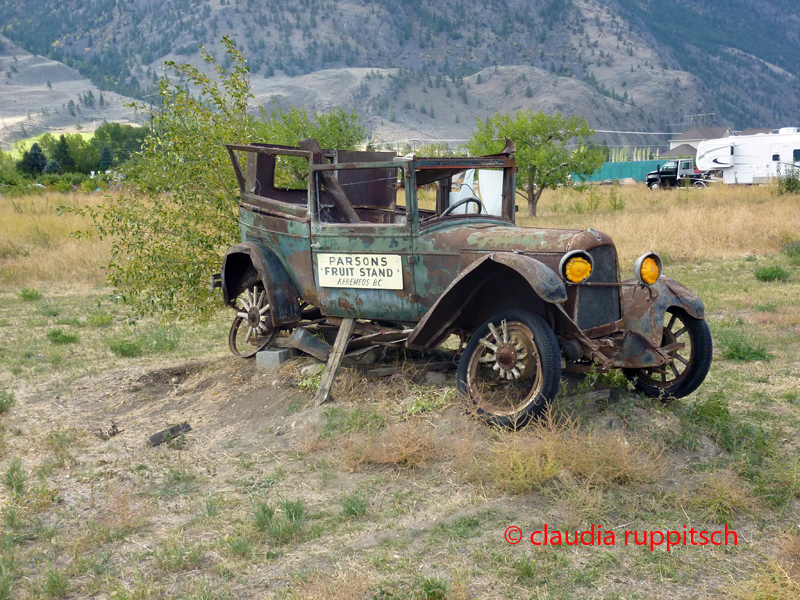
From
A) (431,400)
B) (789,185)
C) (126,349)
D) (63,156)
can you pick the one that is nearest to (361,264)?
(431,400)

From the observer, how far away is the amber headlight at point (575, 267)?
17.2 ft

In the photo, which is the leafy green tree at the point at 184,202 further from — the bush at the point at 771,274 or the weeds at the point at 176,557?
the bush at the point at 771,274

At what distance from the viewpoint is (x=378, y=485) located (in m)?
5.07

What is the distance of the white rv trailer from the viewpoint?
39.1 metres

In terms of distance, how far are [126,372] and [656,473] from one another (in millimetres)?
5926

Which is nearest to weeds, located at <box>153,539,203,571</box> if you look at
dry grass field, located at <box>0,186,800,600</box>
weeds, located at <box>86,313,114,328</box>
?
dry grass field, located at <box>0,186,800,600</box>

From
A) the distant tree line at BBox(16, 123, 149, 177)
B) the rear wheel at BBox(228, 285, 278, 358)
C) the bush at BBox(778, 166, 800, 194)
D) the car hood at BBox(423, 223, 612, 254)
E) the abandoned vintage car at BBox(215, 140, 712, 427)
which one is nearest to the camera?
the abandoned vintage car at BBox(215, 140, 712, 427)

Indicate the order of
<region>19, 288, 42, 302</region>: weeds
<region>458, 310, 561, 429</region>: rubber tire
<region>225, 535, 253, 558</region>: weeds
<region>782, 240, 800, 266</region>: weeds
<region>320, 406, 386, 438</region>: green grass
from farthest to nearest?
<region>782, 240, 800, 266</region>: weeds < <region>19, 288, 42, 302</region>: weeds < <region>320, 406, 386, 438</region>: green grass < <region>458, 310, 561, 429</region>: rubber tire < <region>225, 535, 253, 558</region>: weeds

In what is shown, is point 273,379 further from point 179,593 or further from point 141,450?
point 179,593

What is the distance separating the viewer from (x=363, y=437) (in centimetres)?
564

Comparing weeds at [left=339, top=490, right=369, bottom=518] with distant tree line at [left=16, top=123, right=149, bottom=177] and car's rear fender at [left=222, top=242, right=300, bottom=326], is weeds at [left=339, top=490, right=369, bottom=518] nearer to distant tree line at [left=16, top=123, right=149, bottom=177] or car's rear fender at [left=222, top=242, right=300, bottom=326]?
car's rear fender at [left=222, top=242, right=300, bottom=326]

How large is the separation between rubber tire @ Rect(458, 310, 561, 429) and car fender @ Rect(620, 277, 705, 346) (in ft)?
3.21

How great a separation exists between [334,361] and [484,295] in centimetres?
152

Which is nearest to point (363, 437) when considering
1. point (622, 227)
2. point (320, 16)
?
point (622, 227)
